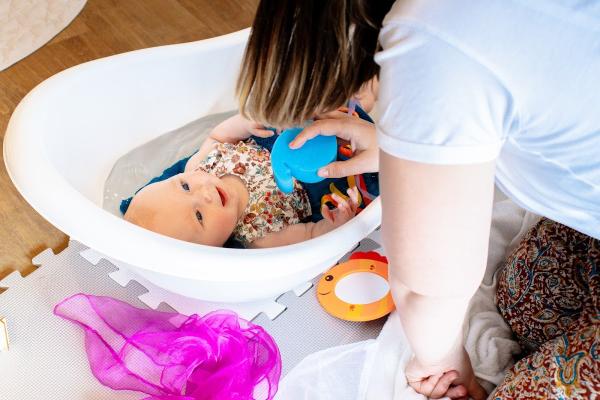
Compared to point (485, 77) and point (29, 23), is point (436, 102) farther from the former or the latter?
point (29, 23)

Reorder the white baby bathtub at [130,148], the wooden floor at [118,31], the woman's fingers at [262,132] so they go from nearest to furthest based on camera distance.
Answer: the white baby bathtub at [130,148], the woman's fingers at [262,132], the wooden floor at [118,31]

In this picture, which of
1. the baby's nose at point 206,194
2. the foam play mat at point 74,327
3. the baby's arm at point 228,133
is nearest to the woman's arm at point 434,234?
the foam play mat at point 74,327

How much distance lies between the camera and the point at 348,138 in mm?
1128

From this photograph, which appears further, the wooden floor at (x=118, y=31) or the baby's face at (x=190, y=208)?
the wooden floor at (x=118, y=31)

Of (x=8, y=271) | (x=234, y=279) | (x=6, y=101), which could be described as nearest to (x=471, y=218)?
(x=234, y=279)

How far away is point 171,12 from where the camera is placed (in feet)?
5.79

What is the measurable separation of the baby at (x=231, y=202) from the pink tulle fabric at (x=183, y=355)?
161 mm

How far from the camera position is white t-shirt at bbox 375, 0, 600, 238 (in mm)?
513

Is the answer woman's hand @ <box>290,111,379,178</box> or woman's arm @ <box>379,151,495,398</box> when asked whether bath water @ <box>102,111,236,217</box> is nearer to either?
woman's hand @ <box>290,111,379,178</box>

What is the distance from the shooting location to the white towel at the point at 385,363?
3.50 feet

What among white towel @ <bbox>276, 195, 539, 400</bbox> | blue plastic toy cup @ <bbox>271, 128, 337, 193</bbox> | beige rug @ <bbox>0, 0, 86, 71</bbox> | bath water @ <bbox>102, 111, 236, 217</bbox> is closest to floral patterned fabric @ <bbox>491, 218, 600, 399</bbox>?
white towel @ <bbox>276, 195, 539, 400</bbox>

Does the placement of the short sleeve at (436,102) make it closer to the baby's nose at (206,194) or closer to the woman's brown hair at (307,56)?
the woman's brown hair at (307,56)

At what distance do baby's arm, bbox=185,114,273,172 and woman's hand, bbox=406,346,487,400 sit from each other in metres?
0.54

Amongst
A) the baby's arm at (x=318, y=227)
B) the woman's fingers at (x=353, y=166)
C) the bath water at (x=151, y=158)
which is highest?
the woman's fingers at (x=353, y=166)
